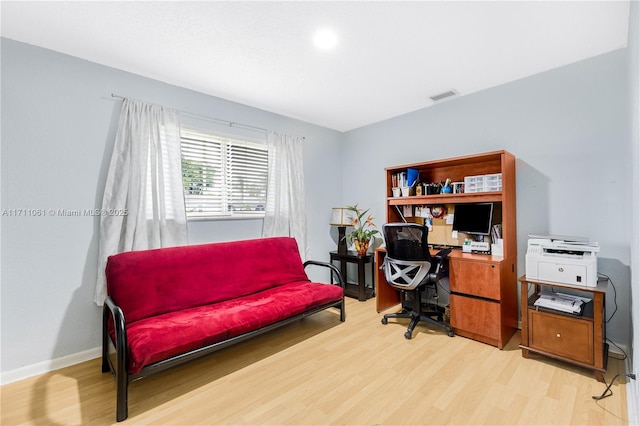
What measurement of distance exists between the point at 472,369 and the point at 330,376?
41.2 inches

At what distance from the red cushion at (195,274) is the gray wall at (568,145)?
2.34m

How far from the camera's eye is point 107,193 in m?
2.36

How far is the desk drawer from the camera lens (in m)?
1.95

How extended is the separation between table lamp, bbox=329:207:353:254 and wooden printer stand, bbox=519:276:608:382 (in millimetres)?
2099

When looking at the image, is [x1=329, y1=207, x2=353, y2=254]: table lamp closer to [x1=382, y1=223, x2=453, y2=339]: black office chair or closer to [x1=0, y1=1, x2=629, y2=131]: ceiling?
[x1=382, y1=223, x2=453, y2=339]: black office chair

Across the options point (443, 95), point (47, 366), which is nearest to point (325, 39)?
point (443, 95)

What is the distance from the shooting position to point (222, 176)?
124 inches

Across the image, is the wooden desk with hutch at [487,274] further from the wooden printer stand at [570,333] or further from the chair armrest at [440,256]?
the wooden printer stand at [570,333]

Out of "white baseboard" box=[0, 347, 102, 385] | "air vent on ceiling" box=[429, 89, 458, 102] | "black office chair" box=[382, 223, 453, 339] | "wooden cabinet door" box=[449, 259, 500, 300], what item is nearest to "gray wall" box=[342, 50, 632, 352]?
"air vent on ceiling" box=[429, 89, 458, 102]

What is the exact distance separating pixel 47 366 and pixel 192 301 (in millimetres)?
1095

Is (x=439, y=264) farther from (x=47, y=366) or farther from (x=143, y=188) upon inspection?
(x=47, y=366)

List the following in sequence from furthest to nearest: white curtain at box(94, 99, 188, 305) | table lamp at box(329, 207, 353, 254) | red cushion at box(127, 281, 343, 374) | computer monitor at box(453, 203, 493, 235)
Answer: table lamp at box(329, 207, 353, 254)
computer monitor at box(453, 203, 493, 235)
white curtain at box(94, 99, 188, 305)
red cushion at box(127, 281, 343, 374)

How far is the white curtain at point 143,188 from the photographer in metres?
2.37

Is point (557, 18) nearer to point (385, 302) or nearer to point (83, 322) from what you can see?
point (385, 302)
